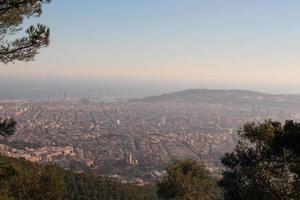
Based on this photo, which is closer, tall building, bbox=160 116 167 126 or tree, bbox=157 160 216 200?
tree, bbox=157 160 216 200

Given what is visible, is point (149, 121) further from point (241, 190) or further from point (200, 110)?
point (241, 190)

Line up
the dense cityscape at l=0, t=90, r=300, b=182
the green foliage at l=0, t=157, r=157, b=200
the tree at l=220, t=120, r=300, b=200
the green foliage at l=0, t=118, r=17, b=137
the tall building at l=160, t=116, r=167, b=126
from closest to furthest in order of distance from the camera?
1. the tree at l=220, t=120, r=300, b=200
2. the green foliage at l=0, t=118, r=17, b=137
3. the green foliage at l=0, t=157, r=157, b=200
4. the dense cityscape at l=0, t=90, r=300, b=182
5. the tall building at l=160, t=116, r=167, b=126

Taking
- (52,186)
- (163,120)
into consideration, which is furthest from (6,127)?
(163,120)

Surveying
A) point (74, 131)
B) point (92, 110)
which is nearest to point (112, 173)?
point (74, 131)

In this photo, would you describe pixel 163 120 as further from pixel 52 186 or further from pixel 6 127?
pixel 6 127

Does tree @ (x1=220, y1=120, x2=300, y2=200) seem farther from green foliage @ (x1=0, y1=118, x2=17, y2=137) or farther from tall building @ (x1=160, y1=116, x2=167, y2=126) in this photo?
tall building @ (x1=160, y1=116, x2=167, y2=126)

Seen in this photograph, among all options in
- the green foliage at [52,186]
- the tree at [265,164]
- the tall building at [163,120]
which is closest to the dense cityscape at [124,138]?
the tall building at [163,120]

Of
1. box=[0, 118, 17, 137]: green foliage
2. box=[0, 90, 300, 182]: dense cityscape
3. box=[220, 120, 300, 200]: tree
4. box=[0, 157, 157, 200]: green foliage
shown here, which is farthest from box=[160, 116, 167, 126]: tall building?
box=[0, 118, 17, 137]: green foliage
